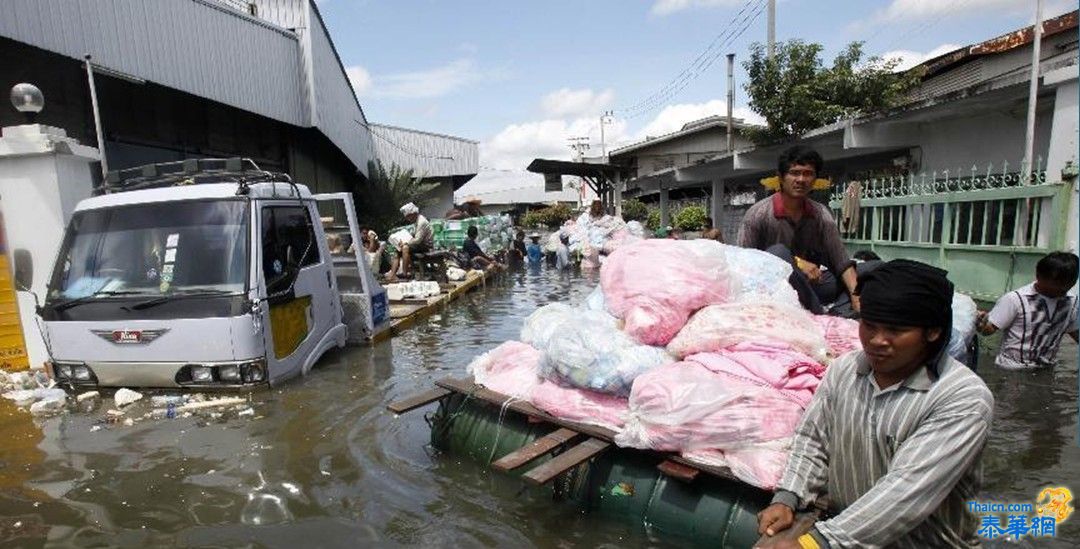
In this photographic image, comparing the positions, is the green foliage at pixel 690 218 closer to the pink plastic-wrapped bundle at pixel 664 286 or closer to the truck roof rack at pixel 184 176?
the truck roof rack at pixel 184 176

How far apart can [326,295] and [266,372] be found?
1440 mm

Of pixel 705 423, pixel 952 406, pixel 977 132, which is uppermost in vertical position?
pixel 977 132

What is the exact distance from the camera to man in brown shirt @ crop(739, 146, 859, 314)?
399cm

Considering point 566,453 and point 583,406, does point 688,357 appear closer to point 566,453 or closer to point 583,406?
point 583,406

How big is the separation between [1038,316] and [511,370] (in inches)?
153

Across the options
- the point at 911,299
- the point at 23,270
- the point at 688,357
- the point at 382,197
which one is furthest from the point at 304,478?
the point at 382,197

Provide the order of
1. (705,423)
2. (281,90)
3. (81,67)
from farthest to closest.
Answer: (281,90) → (81,67) → (705,423)

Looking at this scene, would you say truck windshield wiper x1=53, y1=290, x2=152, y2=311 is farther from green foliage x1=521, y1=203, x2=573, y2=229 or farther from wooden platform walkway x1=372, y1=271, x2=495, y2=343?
green foliage x1=521, y1=203, x2=573, y2=229

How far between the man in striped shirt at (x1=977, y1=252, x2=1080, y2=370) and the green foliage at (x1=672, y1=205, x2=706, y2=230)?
18577 mm

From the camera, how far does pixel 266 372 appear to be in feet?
16.5

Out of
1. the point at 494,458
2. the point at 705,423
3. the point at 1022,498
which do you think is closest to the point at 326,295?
the point at 494,458

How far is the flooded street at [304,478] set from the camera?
3117mm

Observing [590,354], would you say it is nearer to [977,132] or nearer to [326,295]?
[326,295]

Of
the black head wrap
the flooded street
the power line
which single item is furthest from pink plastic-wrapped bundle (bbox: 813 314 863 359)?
the power line
